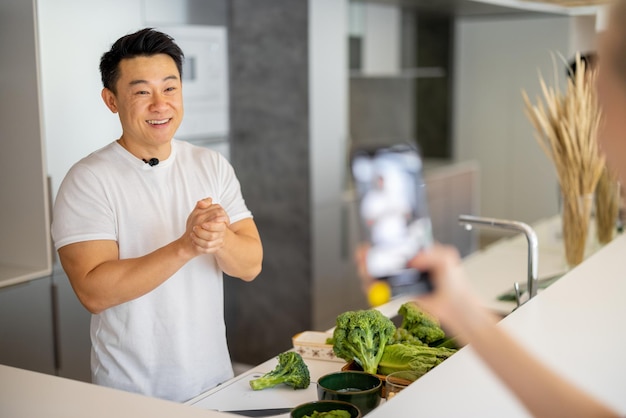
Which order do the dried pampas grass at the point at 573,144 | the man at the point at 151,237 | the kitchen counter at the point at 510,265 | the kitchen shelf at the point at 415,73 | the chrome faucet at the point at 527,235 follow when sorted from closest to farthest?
the man at the point at 151,237, the chrome faucet at the point at 527,235, the dried pampas grass at the point at 573,144, the kitchen counter at the point at 510,265, the kitchen shelf at the point at 415,73

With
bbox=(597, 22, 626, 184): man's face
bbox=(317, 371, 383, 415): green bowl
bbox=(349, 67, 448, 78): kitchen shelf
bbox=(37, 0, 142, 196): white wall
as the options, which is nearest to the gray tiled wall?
bbox=(349, 67, 448, 78): kitchen shelf

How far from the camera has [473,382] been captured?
4.34ft

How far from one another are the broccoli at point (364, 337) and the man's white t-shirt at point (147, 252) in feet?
1.30

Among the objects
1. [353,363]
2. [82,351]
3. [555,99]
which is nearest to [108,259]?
[353,363]

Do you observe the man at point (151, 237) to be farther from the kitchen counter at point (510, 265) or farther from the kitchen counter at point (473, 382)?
the kitchen counter at point (510, 265)

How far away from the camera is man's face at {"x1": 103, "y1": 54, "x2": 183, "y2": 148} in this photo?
69.3 inches

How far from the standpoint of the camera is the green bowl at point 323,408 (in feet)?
4.64

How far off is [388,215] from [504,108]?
289cm

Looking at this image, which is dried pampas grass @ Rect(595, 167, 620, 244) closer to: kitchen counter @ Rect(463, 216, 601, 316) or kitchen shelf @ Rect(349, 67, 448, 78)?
kitchen counter @ Rect(463, 216, 601, 316)

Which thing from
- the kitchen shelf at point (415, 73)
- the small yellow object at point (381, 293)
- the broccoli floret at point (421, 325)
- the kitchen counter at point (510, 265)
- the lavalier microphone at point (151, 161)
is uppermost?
the kitchen shelf at point (415, 73)

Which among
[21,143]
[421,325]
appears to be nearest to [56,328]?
[21,143]

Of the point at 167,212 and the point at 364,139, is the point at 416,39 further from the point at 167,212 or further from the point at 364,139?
Answer: the point at 167,212

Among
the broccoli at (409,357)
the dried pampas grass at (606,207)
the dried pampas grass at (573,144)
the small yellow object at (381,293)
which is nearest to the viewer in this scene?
the broccoli at (409,357)

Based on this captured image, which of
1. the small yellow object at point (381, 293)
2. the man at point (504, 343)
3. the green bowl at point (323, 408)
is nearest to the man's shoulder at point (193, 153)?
the green bowl at point (323, 408)
